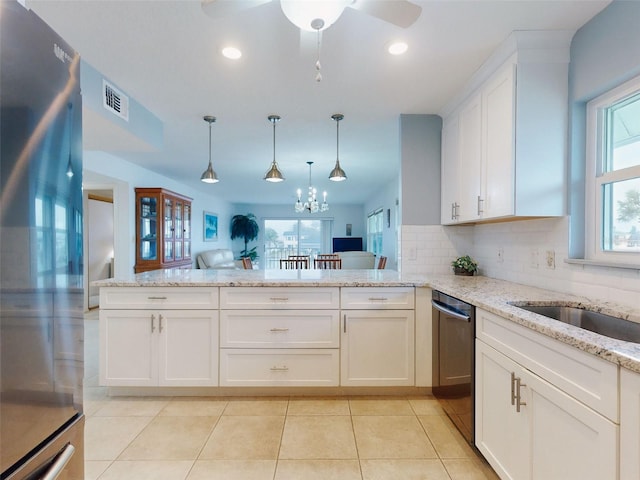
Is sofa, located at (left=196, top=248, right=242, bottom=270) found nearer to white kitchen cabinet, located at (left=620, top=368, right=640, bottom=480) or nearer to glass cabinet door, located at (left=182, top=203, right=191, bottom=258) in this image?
glass cabinet door, located at (left=182, top=203, right=191, bottom=258)

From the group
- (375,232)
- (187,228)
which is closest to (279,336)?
(187,228)

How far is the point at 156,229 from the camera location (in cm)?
516

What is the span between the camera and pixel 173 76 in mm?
2256

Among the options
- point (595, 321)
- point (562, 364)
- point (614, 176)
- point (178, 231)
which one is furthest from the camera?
point (178, 231)

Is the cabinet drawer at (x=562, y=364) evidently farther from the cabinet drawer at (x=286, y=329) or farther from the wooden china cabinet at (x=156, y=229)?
the wooden china cabinet at (x=156, y=229)

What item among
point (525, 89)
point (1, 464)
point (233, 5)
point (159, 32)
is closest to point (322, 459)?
point (1, 464)

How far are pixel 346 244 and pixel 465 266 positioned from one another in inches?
285

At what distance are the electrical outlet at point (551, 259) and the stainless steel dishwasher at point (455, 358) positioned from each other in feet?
2.00

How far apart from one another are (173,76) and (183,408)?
232cm

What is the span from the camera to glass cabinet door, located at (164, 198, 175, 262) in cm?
525

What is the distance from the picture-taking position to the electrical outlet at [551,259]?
189cm

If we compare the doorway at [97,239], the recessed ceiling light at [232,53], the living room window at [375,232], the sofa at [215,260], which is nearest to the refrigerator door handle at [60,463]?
the recessed ceiling light at [232,53]

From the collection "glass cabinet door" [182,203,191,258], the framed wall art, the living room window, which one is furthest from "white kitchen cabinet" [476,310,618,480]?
the framed wall art

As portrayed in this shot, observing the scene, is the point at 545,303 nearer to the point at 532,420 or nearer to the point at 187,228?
the point at 532,420
